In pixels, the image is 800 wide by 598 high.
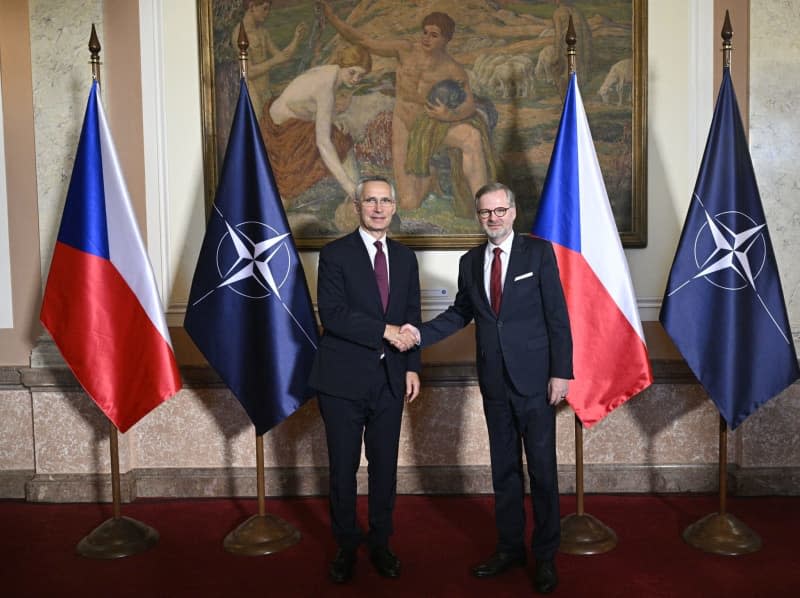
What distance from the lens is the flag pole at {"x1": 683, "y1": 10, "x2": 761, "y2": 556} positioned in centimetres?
316

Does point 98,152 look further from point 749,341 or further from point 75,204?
point 749,341

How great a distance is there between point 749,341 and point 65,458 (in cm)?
386

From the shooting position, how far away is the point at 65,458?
399cm

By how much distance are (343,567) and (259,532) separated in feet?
2.05

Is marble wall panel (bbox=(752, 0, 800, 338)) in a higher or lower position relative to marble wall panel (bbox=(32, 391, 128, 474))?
higher

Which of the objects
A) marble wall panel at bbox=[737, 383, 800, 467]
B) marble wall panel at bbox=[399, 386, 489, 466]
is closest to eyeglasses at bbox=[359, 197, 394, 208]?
marble wall panel at bbox=[399, 386, 489, 466]

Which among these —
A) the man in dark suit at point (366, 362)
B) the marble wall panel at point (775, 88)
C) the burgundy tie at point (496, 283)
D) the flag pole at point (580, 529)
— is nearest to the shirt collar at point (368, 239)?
the man in dark suit at point (366, 362)

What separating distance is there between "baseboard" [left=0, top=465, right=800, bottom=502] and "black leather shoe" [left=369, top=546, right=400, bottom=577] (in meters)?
1.02

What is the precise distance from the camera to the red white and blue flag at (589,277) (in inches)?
128

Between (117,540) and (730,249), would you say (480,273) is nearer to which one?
(730,249)

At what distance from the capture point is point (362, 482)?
4016 millimetres

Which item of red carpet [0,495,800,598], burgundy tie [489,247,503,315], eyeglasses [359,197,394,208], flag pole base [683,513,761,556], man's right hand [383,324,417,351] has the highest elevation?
eyeglasses [359,197,394,208]

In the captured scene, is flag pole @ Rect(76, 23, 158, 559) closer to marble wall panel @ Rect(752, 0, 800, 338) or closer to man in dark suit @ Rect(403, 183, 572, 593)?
man in dark suit @ Rect(403, 183, 572, 593)

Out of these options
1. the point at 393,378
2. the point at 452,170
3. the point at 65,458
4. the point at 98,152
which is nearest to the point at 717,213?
the point at 452,170
